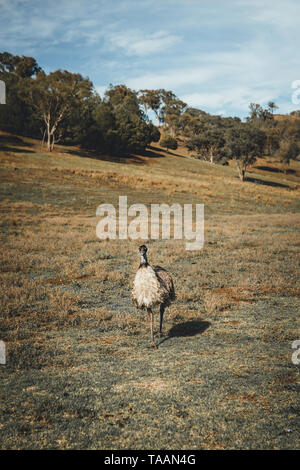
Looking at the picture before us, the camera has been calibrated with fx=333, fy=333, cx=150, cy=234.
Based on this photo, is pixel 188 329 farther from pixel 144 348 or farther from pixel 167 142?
pixel 167 142

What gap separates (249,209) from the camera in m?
39.0

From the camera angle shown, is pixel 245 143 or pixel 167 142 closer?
pixel 245 143

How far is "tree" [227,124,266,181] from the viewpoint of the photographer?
6900 cm

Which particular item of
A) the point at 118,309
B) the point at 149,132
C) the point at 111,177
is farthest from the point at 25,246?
the point at 149,132

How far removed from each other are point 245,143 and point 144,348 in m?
67.6

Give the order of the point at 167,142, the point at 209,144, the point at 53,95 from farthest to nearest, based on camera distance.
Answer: the point at 167,142, the point at 209,144, the point at 53,95

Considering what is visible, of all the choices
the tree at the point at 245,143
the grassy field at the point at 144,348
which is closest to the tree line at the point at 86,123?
the tree at the point at 245,143

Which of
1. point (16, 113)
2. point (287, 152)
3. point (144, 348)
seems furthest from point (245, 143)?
point (144, 348)

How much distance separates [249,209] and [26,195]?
25.1 m

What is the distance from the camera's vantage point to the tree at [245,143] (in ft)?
226

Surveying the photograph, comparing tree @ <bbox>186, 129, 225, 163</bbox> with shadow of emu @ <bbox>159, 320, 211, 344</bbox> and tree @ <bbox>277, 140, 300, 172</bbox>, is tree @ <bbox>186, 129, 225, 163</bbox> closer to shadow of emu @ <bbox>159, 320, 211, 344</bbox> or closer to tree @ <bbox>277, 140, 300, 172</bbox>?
tree @ <bbox>277, 140, 300, 172</bbox>

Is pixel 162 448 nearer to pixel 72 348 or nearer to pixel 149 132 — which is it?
pixel 72 348

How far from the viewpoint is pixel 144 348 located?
7523 millimetres

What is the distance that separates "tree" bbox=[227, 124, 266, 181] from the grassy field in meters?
52.3
